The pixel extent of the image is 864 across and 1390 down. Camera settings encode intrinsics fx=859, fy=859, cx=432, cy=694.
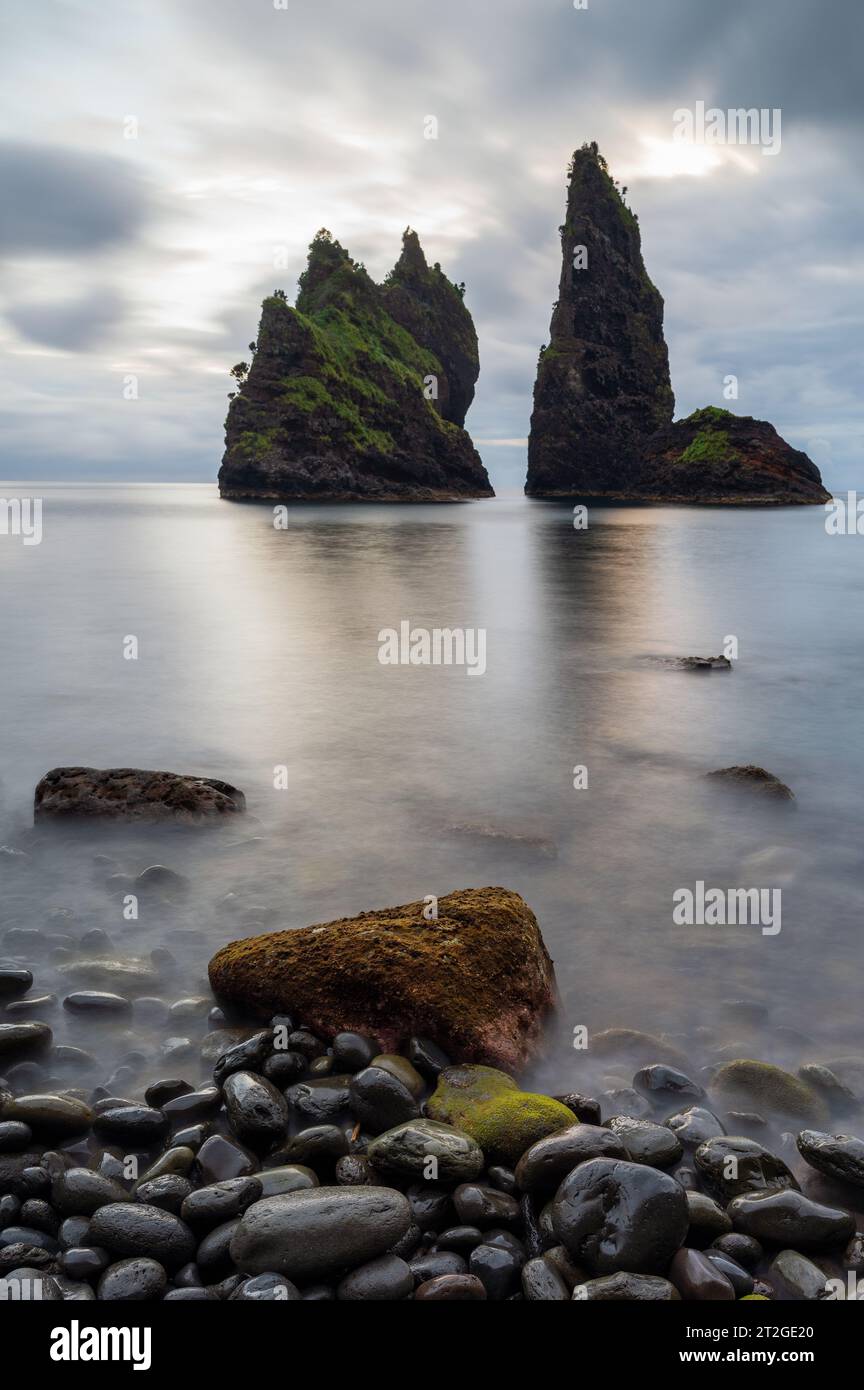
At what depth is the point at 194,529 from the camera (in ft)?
218

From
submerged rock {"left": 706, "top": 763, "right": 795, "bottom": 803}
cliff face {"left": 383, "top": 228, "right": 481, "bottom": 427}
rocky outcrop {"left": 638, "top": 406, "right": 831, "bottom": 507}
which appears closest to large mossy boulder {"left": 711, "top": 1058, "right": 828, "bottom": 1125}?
submerged rock {"left": 706, "top": 763, "right": 795, "bottom": 803}

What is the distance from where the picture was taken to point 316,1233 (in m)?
3.30

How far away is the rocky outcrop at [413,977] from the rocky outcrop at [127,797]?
2.91m

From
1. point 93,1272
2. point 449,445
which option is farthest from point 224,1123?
point 449,445

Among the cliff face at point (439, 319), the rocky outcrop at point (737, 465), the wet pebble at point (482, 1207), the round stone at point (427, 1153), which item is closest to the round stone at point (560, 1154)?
the wet pebble at point (482, 1207)

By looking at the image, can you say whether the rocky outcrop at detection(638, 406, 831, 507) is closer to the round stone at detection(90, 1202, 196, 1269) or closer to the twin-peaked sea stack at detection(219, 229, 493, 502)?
the twin-peaked sea stack at detection(219, 229, 493, 502)

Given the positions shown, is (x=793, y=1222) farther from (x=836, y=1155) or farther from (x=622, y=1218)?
(x=622, y=1218)

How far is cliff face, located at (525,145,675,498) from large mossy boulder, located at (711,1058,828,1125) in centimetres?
12228

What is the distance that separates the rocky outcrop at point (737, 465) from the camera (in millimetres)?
96625

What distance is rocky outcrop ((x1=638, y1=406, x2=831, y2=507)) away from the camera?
9662 cm

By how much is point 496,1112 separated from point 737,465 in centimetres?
10280

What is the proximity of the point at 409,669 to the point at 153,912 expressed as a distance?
9.70 metres
